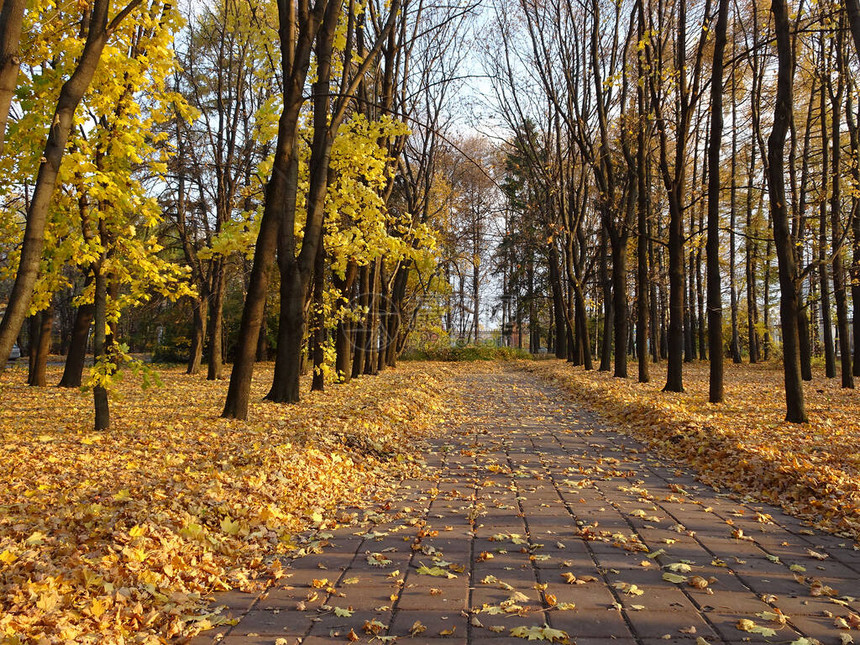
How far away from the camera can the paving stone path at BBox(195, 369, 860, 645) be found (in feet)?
10.0

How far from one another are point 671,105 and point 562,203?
286 inches

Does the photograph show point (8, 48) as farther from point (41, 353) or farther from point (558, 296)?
point (558, 296)

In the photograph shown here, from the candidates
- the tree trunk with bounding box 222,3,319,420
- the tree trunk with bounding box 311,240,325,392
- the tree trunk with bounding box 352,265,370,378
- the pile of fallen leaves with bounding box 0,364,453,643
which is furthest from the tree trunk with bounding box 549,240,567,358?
the pile of fallen leaves with bounding box 0,364,453,643

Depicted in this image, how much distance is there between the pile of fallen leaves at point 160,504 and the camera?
3053 mm

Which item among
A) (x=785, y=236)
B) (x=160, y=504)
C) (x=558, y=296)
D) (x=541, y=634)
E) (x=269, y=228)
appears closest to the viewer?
(x=541, y=634)

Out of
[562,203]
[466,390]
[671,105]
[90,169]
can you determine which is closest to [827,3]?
[671,105]

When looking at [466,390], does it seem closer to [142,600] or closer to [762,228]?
[142,600]

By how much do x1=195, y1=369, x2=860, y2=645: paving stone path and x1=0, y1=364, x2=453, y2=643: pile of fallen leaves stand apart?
356 mm

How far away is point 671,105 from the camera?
16625mm

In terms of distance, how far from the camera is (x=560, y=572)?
3.82 m

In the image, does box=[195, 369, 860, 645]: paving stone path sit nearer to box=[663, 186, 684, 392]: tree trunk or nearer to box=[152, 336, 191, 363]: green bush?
box=[663, 186, 684, 392]: tree trunk

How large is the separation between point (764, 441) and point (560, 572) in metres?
5.04

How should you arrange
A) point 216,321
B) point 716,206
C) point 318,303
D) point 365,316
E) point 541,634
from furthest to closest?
point 216,321 < point 365,316 < point 318,303 < point 716,206 < point 541,634

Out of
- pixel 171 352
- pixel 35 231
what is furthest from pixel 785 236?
pixel 171 352
